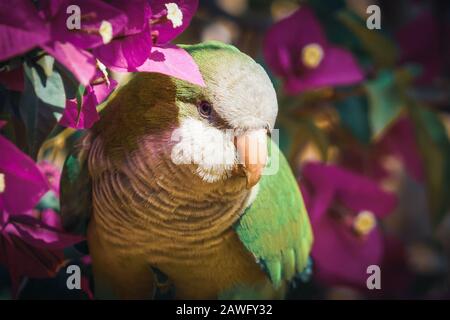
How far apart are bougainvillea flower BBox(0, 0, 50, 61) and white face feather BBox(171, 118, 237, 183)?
7.4 inches

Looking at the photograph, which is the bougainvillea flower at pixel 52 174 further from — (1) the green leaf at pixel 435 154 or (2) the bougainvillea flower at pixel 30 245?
(1) the green leaf at pixel 435 154

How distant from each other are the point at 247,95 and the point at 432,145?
0.62m

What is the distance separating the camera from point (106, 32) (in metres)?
0.61

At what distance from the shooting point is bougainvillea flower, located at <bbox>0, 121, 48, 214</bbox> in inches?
26.6

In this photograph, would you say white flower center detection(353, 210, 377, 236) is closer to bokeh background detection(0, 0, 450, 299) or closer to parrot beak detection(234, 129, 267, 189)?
bokeh background detection(0, 0, 450, 299)

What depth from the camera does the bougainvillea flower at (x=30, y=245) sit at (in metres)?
0.74

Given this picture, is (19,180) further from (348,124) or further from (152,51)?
(348,124)

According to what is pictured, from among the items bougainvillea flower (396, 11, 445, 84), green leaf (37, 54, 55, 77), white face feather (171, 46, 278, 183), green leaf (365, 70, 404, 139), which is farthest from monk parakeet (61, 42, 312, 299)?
bougainvillea flower (396, 11, 445, 84)

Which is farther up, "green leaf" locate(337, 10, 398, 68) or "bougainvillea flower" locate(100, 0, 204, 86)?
"green leaf" locate(337, 10, 398, 68)

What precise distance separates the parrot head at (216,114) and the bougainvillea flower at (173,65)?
3cm

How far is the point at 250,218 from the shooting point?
816 mm

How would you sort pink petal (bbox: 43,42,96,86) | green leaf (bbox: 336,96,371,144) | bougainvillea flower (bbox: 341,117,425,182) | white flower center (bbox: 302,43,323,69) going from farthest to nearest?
1. bougainvillea flower (bbox: 341,117,425,182)
2. green leaf (bbox: 336,96,371,144)
3. white flower center (bbox: 302,43,323,69)
4. pink petal (bbox: 43,42,96,86)
